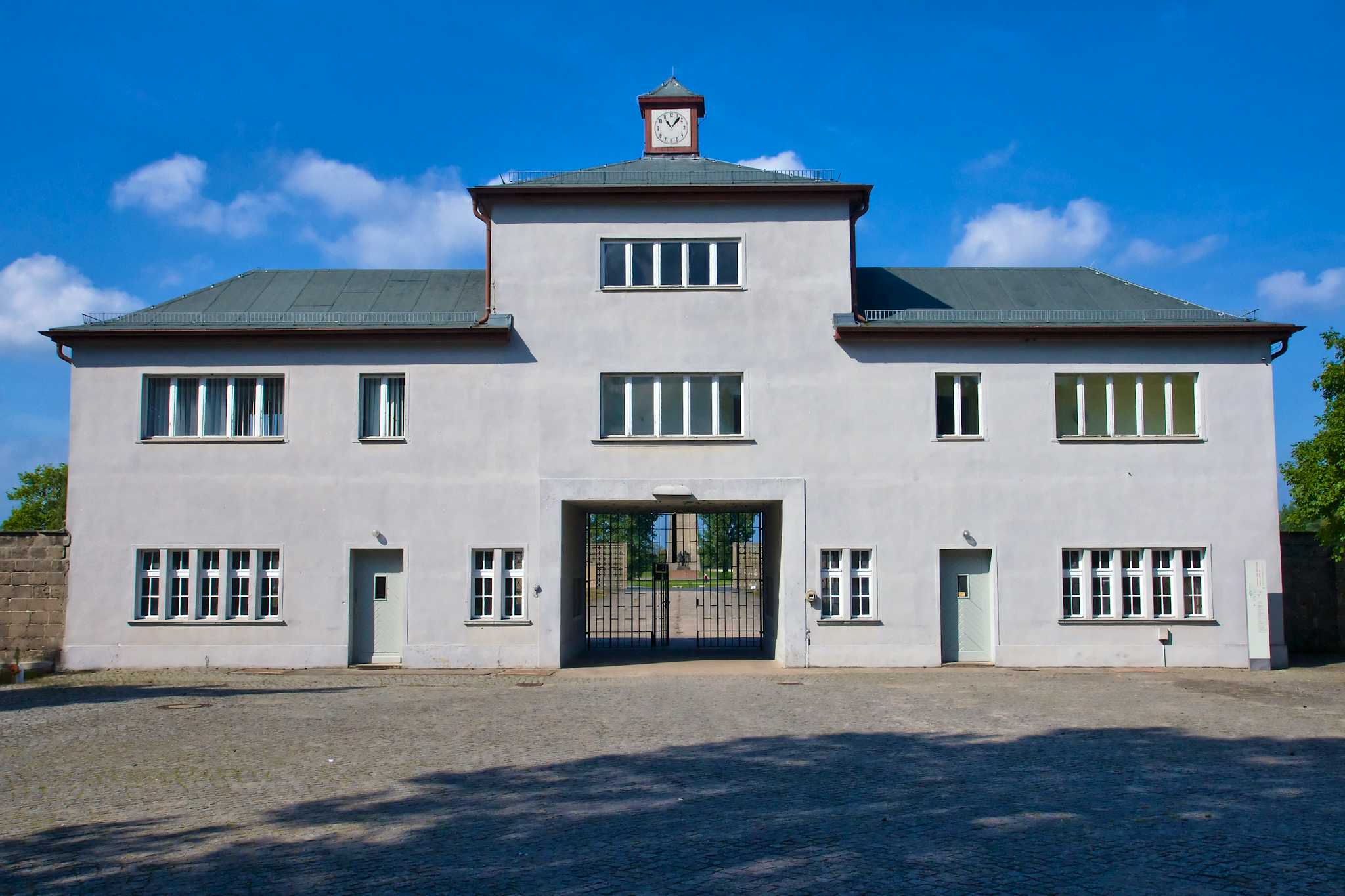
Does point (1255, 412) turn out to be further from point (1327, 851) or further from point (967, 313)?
point (1327, 851)

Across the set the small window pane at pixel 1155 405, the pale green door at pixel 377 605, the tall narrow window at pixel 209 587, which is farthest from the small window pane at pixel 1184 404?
the tall narrow window at pixel 209 587

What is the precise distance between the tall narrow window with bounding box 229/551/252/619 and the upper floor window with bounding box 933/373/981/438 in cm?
1345

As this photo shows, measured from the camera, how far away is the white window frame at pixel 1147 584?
2042cm

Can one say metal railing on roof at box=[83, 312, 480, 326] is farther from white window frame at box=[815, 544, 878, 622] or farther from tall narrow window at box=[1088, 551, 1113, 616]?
tall narrow window at box=[1088, 551, 1113, 616]

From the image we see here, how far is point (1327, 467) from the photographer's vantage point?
19.9 meters

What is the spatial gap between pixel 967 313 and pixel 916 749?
11.4m

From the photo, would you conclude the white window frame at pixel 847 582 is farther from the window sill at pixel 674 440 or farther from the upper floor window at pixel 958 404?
the upper floor window at pixel 958 404

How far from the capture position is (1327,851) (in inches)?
296

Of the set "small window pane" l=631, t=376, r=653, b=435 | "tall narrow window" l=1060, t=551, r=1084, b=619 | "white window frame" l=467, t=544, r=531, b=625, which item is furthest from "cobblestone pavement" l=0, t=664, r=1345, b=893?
"small window pane" l=631, t=376, r=653, b=435

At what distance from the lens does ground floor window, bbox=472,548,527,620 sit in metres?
20.4

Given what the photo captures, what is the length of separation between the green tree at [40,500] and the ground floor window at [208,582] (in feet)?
131

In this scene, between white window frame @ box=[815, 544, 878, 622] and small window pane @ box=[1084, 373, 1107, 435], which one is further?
small window pane @ box=[1084, 373, 1107, 435]

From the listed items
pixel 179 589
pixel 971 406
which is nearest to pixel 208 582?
pixel 179 589

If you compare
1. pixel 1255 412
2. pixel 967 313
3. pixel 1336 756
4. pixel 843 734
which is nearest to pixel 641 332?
pixel 967 313
